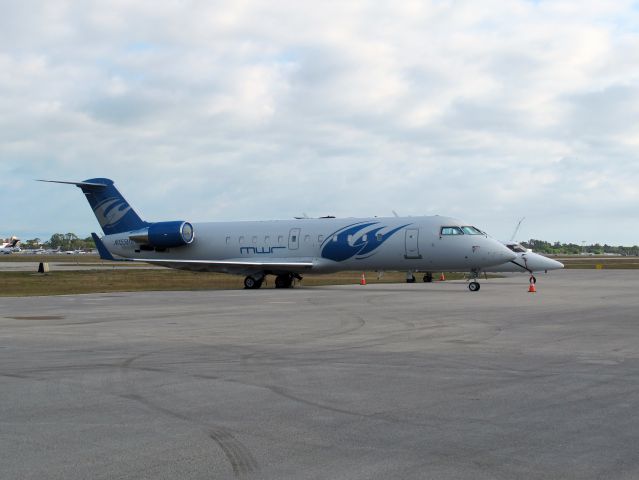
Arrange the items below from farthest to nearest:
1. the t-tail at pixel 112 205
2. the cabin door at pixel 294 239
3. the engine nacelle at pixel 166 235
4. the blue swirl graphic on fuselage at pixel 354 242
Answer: the t-tail at pixel 112 205 → the engine nacelle at pixel 166 235 → the cabin door at pixel 294 239 → the blue swirl graphic on fuselage at pixel 354 242

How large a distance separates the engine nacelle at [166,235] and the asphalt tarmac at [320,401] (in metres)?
23.0

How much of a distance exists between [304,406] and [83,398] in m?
2.44

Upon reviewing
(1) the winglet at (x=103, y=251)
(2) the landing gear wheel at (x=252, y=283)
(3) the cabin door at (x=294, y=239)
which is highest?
(3) the cabin door at (x=294, y=239)

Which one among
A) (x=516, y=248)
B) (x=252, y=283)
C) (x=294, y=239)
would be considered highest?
(x=294, y=239)

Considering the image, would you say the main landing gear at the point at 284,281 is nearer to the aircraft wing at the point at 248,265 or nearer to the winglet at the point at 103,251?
the aircraft wing at the point at 248,265

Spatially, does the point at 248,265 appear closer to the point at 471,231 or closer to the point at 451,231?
the point at 451,231

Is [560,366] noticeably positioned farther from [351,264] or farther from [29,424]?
[351,264]

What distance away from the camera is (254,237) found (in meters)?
39.4

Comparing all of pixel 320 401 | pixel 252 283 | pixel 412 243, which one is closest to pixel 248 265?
pixel 252 283

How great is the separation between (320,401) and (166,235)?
108 ft

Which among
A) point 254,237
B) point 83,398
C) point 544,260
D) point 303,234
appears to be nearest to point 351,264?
point 303,234

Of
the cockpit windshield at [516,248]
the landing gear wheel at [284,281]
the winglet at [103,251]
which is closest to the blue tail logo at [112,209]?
the winglet at [103,251]

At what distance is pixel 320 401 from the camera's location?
27.3 feet

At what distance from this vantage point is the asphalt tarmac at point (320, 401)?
5.96 metres
